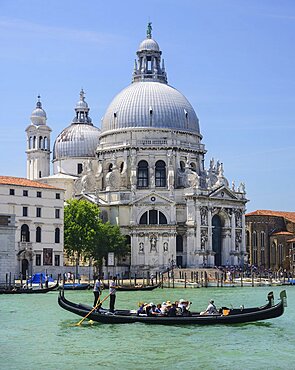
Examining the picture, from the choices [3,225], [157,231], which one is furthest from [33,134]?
[3,225]

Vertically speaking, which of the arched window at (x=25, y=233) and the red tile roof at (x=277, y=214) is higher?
the red tile roof at (x=277, y=214)

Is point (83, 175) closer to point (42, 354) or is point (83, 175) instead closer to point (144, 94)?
point (144, 94)

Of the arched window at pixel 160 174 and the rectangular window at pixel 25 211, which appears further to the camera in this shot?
the arched window at pixel 160 174

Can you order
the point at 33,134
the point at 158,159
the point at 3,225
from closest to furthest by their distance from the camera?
the point at 3,225 → the point at 158,159 → the point at 33,134

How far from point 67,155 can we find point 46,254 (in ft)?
83.6

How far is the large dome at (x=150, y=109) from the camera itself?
257ft

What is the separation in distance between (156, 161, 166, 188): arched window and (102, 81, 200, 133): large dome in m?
3.32

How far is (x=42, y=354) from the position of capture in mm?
24109

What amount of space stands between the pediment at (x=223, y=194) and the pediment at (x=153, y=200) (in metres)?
4.05

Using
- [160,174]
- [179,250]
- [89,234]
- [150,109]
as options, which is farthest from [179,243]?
[150,109]

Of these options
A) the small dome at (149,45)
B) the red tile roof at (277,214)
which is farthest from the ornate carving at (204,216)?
the small dome at (149,45)

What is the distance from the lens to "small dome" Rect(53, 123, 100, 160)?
86.4 metres

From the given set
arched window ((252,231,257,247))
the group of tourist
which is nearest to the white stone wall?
the group of tourist

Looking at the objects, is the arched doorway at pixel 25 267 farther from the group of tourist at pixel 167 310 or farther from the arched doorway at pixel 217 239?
the group of tourist at pixel 167 310
